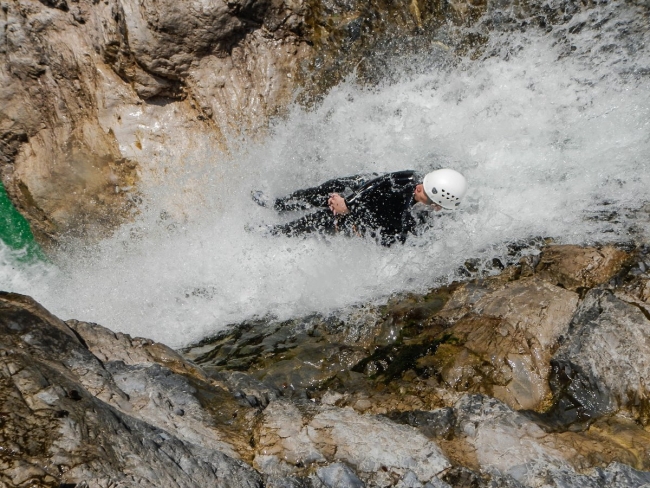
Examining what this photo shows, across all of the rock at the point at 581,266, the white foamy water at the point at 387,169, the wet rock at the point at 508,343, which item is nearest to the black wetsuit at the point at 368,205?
the white foamy water at the point at 387,169

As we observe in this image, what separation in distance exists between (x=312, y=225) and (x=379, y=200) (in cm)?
79

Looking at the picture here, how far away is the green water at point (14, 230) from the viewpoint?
7359 millimetres

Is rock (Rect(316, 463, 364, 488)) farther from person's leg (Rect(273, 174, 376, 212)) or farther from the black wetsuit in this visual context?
person's leg (Rect(273, 174, 376, 212))

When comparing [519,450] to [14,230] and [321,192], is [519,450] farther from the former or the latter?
[14,230]

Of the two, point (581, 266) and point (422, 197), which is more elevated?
point (422, 197)

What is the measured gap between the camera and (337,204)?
5.34 meters

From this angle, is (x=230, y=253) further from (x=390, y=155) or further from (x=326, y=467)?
(x=326, y=467)

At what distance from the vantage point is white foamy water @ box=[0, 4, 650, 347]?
18.4ft

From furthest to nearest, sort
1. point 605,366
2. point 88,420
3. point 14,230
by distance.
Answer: point 14,230 < point 605,366 < point 88,420

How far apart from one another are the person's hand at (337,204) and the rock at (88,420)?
225cm

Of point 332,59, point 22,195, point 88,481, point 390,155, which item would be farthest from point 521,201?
point 22,195

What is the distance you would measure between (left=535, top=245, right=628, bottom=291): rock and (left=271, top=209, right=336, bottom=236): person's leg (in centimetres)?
196

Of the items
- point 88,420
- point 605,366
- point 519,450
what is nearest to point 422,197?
point 605,366

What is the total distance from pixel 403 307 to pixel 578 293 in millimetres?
1377
